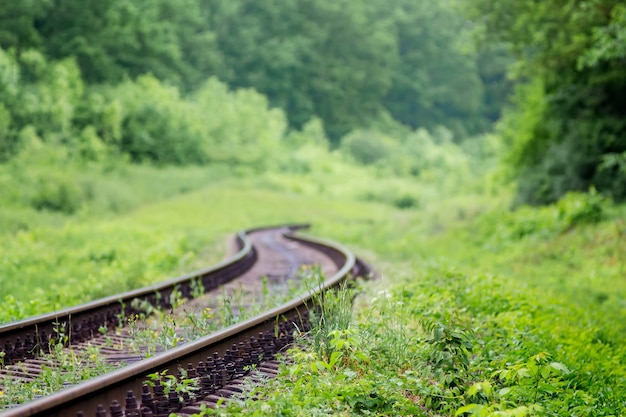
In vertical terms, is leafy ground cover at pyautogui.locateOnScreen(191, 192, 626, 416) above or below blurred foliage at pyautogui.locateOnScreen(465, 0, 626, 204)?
below

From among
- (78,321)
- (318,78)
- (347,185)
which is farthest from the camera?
(318,78)

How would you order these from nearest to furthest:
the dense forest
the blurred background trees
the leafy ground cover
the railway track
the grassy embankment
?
the railway track
the leafy ground cover
the grassy embankment
the dense forest
the blurred background trees

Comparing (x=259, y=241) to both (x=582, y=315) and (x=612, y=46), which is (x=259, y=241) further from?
(x=582, y=315)

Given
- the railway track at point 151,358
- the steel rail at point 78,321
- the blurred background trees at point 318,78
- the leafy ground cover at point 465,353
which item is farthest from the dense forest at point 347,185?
the steel rail at point 78,321

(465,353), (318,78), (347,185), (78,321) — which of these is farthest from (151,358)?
(318,78)

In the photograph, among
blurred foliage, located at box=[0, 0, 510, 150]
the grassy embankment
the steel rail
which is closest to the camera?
the grassy embankment

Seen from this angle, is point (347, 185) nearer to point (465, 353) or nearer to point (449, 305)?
point (449, 305)

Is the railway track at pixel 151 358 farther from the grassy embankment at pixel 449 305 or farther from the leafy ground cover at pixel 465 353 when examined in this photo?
the grassy embankment at pixel 449 305

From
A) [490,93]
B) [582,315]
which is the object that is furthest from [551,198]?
[490,93]

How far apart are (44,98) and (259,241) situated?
70.2 ft

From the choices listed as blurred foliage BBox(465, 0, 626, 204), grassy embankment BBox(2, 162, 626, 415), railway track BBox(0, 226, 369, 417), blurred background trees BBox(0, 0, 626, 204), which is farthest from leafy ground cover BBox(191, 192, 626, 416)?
blurred foliage BBox(465, 0, 626, 204)

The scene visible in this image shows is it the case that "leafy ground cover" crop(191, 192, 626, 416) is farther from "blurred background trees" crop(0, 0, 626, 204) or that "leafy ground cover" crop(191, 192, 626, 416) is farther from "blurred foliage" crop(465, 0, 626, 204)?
"blurred foliage" crop(465, 0, 626, 204)

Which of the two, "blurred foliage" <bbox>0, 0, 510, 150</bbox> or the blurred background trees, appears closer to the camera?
the blurred background trees

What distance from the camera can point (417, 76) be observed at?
95.1 m
